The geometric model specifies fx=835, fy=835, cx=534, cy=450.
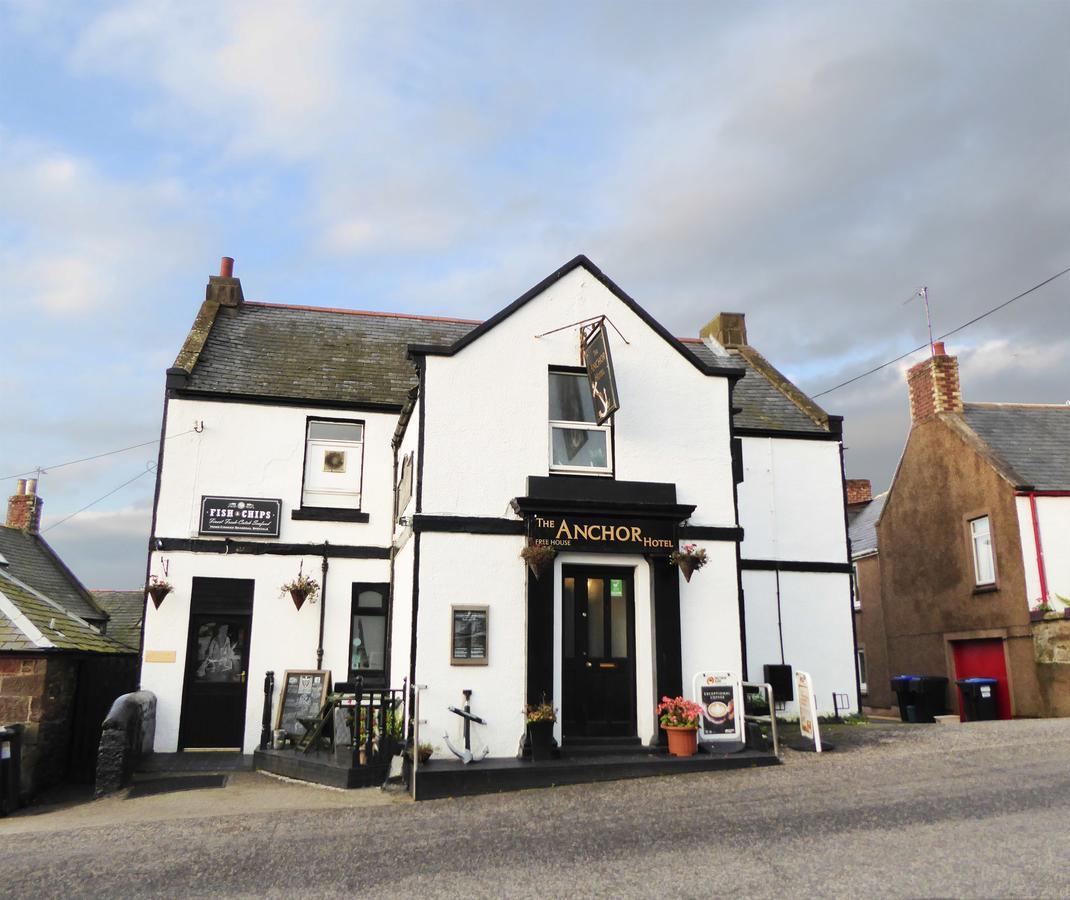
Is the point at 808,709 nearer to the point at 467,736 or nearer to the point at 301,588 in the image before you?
the point at 467,736

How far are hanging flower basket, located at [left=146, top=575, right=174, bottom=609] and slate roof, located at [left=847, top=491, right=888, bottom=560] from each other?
65.0 feet

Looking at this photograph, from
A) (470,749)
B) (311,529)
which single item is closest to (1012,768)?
(470,749)

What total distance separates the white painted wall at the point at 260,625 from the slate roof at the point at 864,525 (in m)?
17.4

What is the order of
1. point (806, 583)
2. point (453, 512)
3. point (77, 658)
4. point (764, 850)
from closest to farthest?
point (764, 850), point (453, 512), point (77, 658), point (806, 583)

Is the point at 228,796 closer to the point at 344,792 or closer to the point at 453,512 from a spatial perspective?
the point at 344,792

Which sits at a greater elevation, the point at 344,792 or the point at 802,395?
the point at 802,395

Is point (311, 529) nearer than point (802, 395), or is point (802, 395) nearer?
point (311, 529)

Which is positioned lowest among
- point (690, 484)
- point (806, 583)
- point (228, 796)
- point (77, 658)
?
point (228, 796)

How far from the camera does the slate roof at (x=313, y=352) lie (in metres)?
15.4

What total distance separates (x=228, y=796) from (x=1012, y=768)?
944 centimetres

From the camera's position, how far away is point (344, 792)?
1025 cm

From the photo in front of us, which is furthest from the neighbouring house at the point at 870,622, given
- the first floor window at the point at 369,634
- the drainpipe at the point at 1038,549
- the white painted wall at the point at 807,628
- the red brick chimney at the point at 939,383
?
the first floor window at the point at 369,634

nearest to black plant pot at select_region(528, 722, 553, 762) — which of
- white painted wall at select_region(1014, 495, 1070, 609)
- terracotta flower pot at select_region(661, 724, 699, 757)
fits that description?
terracotta flower pot at select_region(661, 724, 699, 757)

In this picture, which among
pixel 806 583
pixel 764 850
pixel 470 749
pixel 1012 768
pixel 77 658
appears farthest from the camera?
pixel 806 583
